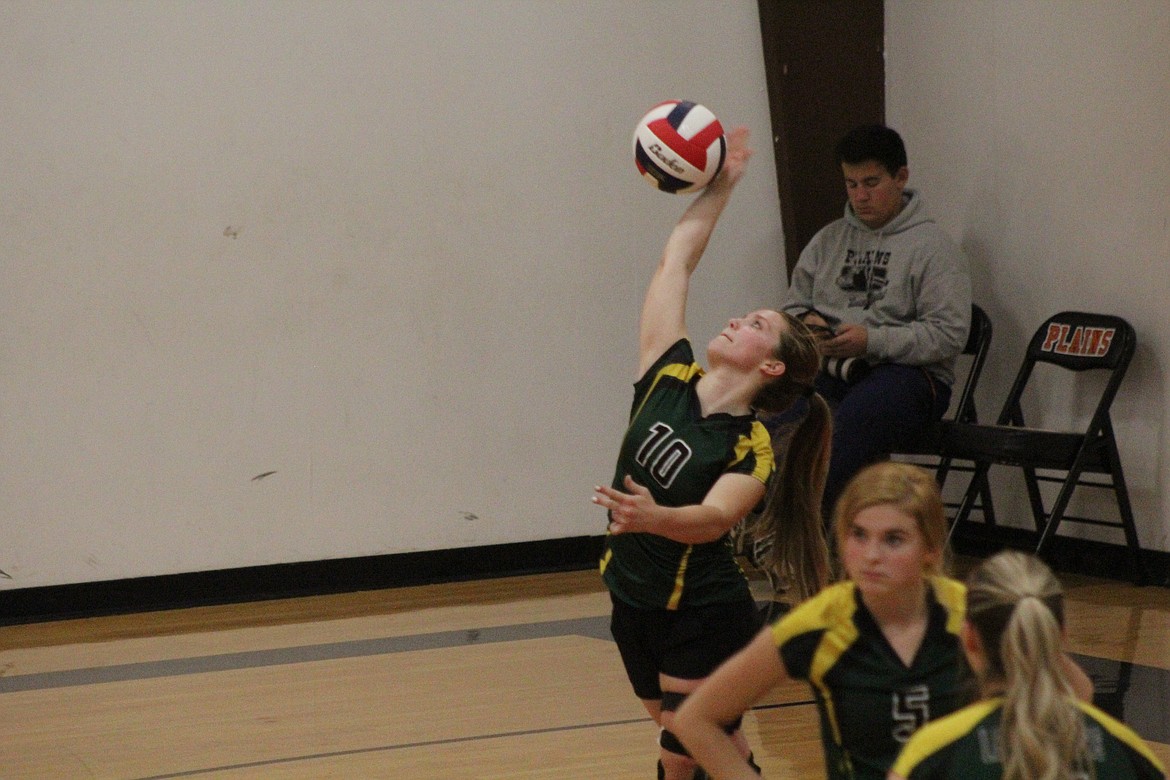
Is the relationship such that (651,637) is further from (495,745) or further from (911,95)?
(911,95)

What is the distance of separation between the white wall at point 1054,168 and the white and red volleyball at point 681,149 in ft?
9.06

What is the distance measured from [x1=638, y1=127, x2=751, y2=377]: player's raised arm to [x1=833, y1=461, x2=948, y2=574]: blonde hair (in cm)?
112

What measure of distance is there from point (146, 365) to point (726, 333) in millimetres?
3680

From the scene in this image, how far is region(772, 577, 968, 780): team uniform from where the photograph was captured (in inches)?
87.4

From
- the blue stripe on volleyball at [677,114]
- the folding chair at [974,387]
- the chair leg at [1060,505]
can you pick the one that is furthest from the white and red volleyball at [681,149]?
the folding chair at [974,387]

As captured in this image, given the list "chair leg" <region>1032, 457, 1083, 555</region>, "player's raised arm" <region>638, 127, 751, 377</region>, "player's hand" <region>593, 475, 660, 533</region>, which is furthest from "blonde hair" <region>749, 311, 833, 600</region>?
"chair leg" <region>1032, 457, 1083, 555</region>

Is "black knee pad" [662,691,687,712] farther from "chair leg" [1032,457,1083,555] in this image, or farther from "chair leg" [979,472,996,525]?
"chair leg" [979,472,996,525]

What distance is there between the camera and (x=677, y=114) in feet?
12.1

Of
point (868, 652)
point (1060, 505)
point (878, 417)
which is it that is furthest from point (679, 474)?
point (1060, 505)

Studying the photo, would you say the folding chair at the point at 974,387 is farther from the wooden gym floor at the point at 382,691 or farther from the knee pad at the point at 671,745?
the knee pad at the point at 671,745

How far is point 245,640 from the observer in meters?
5.58

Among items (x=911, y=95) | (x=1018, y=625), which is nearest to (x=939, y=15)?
(x=911, y=95)

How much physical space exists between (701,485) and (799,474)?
1.03ft

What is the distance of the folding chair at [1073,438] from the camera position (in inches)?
223
